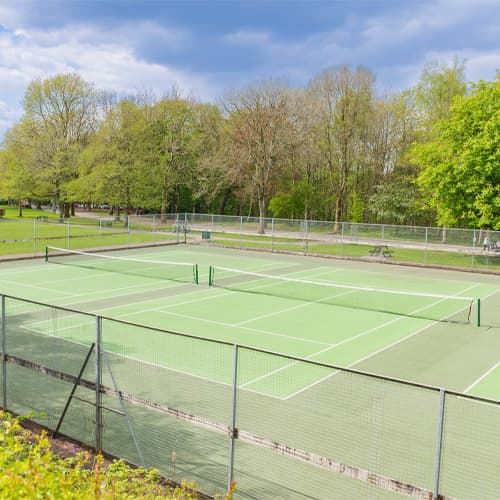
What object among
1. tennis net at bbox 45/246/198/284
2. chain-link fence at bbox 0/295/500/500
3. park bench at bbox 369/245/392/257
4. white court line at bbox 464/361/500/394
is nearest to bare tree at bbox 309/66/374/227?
park bench at bbox 369/245/392/257

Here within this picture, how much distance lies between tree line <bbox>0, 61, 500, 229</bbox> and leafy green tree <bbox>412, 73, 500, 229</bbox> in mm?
13002

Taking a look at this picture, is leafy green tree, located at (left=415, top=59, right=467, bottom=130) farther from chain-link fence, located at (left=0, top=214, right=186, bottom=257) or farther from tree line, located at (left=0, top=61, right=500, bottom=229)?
chain-link fence, located at (left=0, top=214, right=186, bottom=257)

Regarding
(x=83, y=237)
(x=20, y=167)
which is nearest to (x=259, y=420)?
(x=83, y=237)

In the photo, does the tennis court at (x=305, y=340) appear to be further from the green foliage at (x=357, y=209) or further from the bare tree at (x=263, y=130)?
the green foliage at (x=357, y=209)

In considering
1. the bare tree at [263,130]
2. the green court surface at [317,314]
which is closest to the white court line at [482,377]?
the green court surface at [317,314]

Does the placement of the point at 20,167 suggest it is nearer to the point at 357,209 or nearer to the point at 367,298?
the point at 357,209

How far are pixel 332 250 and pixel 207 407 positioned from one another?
33.3 metres

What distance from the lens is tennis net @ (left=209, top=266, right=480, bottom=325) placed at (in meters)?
20.9

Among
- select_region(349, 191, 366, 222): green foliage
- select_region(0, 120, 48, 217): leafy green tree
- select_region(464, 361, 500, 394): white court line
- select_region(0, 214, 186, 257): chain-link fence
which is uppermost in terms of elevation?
select_region(0, 120, 48, 217): leafy green tree

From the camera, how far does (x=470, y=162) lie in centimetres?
3650

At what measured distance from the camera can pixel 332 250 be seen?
4325cm

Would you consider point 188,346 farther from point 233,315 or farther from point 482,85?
point 482,85

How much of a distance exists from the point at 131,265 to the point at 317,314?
15.1 meters

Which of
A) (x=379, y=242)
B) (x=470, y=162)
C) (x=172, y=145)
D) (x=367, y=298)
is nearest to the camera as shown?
(x=367, y=298)
